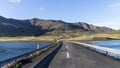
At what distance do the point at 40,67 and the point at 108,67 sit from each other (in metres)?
4.25

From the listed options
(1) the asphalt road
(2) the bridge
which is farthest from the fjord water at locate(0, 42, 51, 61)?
(1) the asphalt road

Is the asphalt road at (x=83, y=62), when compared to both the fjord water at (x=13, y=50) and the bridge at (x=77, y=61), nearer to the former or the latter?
the bridge at (x=77, y=61)

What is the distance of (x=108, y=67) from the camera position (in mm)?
16406

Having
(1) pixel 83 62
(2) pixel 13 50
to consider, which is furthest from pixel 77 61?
(2) pixel 13 50

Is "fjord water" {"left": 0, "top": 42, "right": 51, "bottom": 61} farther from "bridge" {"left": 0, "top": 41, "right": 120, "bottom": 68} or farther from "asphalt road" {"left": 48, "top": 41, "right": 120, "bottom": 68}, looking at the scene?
"asphalt road" {"left": 48, "top": 41, "right": 120, "bottom": 68}

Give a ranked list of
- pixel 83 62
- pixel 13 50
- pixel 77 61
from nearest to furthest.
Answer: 1. pixel 83 62
2. pixel 77 61
3. pixel 13 50

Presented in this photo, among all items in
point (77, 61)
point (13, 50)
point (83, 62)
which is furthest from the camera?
point (13, 50)

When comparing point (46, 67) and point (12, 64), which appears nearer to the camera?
point (46, 67)

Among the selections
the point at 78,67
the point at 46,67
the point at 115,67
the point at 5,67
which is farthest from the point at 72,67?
the point at 5,67

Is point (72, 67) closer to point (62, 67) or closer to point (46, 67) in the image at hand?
point (62, 67)

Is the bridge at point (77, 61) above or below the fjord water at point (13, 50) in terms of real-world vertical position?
above

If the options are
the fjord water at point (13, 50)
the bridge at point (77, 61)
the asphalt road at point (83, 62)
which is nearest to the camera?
the asphalt road at point (83, 62)

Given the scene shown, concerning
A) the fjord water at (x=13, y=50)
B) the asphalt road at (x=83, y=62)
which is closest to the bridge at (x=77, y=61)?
the asphalt road at (x=83, y=62)

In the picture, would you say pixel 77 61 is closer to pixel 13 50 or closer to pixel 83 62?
pixel 83 62
